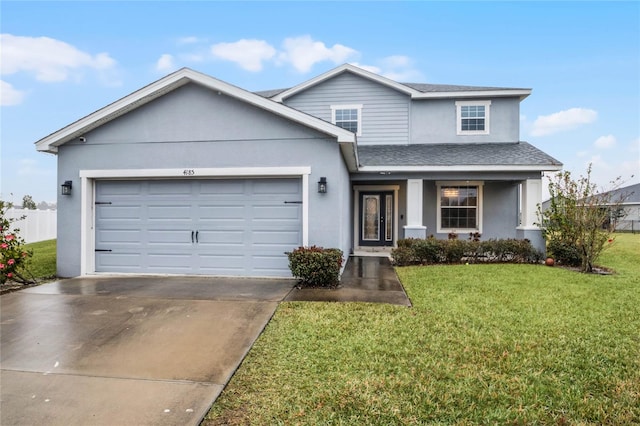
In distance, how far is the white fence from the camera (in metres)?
15.6

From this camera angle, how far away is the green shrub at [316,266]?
22.8ft

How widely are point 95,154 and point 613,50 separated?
61.9ft

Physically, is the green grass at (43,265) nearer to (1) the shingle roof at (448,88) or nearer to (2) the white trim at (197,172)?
A: (2) the white trim at (197,172)

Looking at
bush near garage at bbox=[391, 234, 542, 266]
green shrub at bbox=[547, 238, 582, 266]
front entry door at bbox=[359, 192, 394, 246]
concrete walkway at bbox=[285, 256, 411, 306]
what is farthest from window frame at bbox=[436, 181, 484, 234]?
concrete walkway at bbox=[285, 256, 411, 306]

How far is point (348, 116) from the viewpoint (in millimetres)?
13664

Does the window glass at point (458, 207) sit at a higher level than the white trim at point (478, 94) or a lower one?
lower

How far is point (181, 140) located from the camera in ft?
26.1

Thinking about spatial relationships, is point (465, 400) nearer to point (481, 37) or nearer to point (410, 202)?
point (410, 202)

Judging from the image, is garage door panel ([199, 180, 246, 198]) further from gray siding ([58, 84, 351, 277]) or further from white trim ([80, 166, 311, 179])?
gray siding ([58, 84, 351, 277])

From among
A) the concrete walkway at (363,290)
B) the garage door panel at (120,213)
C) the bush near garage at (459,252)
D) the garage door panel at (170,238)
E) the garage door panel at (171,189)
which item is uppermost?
the garage door panel at (171,189)

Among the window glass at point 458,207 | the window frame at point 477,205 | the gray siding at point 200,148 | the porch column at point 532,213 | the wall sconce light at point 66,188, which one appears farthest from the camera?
the window glass at point 458,207

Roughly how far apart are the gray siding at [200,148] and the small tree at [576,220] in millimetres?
6993

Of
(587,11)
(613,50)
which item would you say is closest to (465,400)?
(587,11)

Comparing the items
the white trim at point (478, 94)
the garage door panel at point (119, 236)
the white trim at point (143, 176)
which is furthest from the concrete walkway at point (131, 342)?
the white trim at point (478, 94)
